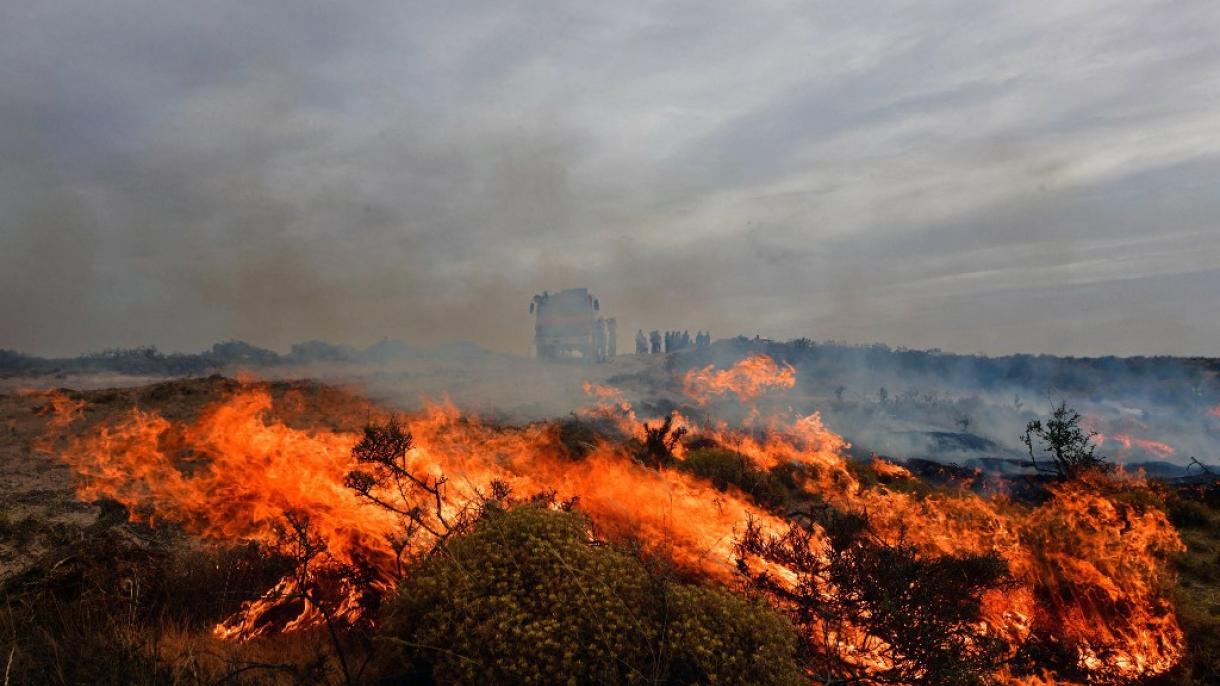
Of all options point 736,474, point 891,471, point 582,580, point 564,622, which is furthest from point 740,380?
point 564,622

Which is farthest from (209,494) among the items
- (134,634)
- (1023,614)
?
(1023,614)

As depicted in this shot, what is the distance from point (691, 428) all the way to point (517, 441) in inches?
385

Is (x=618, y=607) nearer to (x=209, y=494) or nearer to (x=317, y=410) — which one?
(x=209, y=494)

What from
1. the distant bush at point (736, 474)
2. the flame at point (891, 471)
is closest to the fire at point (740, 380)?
the flame at point (891, 471)

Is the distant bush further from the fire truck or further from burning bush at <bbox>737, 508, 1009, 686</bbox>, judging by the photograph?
the fire truck

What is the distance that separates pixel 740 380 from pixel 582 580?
98.9 feet

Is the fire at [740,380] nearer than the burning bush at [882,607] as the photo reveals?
No

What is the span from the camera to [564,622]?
4246 millimetres

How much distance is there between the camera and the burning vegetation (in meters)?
4.27

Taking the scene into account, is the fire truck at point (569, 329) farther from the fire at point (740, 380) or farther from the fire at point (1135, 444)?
the fire at point (1135, 444)

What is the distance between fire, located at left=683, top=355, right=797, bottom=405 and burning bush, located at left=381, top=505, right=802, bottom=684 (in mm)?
25842

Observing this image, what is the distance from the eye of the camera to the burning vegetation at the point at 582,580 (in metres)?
4.27

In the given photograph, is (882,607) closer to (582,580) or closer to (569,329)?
(582,580)

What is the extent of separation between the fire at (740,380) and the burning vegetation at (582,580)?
712 inches
